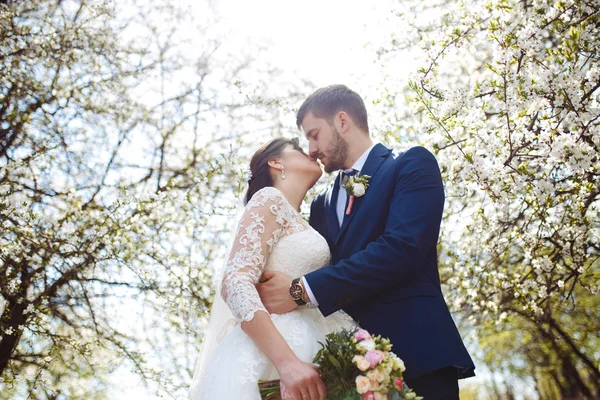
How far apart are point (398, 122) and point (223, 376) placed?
4115mm

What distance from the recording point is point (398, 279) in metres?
2.28

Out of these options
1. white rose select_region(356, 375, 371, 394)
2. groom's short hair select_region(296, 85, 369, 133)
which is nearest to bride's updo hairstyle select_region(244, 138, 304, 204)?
groom's short hair select_region(296, 85, 369, 133)

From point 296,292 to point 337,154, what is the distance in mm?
1084

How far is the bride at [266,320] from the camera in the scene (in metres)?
2.09

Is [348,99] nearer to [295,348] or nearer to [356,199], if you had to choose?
[356,199]

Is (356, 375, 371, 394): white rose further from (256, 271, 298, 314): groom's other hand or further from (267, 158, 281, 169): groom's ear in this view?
(267, 158, 281, 169): groom's ear

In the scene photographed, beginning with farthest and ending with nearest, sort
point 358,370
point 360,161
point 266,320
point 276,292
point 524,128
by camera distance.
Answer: point 524,128 < point 360,161 < point 276,292 < point 266,320 < point 358,370

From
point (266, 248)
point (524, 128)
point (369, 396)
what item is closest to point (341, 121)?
point (266, 248)

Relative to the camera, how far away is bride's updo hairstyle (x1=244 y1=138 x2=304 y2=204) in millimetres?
3162

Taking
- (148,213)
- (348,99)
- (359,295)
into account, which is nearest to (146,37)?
(148,213)

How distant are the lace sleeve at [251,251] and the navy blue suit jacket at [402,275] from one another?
0.96ft

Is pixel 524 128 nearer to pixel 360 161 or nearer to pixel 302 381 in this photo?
pixel 360 161

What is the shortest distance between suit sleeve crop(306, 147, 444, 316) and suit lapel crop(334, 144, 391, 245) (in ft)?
0.91

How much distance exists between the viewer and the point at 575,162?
115 inches
